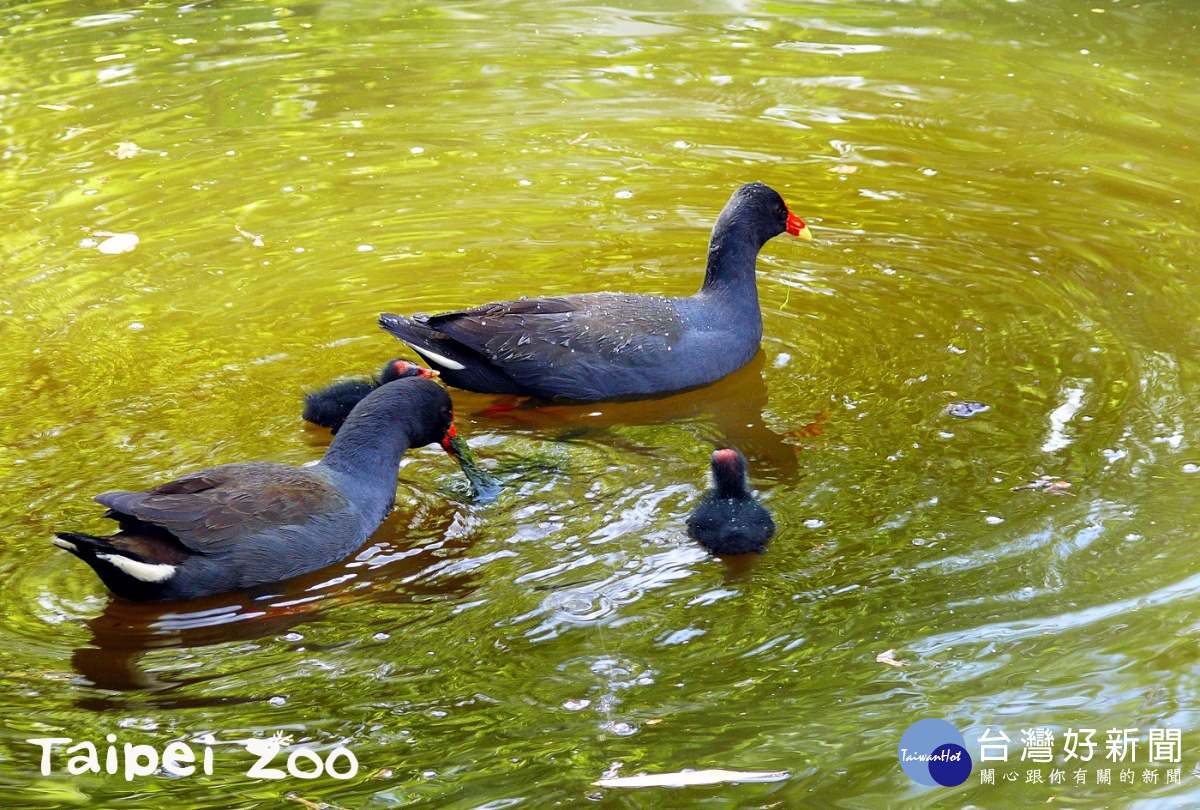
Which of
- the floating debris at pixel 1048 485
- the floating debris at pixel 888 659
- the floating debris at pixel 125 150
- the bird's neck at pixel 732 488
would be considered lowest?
the floating debris at pixel 888 659

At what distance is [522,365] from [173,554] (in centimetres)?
229

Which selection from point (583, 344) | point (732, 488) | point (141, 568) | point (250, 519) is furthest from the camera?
point (583, 344)

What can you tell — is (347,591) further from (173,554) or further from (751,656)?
(751,656)

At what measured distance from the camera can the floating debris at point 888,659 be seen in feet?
14.0

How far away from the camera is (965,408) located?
6250 mm

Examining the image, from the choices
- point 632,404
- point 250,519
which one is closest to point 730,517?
point 632,404

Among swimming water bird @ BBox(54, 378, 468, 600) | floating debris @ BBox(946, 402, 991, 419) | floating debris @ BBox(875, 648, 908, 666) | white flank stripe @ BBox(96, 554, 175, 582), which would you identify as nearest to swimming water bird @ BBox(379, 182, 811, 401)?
swimming water bird @ BBox(54, 378, 468, 600)

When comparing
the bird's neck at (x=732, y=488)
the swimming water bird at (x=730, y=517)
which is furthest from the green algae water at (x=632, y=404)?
the bird's neck at (x=732, y=488)

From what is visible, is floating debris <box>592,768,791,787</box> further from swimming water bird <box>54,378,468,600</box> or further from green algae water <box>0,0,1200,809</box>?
swimming water bird <box>54,378,468,600</box>

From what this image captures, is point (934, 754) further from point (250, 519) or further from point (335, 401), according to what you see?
point (335, 401)

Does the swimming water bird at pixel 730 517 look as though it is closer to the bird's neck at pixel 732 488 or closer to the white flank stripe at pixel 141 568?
the bird's neck at pixel 732 488

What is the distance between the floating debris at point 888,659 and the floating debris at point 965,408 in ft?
7.03

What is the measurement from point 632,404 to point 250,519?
2.41 meters

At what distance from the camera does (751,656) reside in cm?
439
